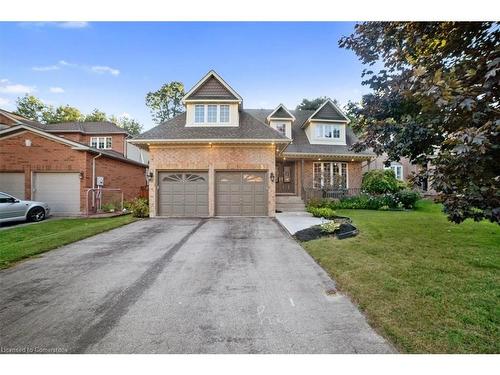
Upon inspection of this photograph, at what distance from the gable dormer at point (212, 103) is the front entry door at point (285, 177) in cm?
539

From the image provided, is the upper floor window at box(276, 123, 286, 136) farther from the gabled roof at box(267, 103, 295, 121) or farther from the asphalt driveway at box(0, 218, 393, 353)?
the asphalt driveway at box(0, 218, 393, 353)

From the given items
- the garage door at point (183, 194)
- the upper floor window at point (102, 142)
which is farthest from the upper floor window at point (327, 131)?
the upper floor window at point (102, 142)

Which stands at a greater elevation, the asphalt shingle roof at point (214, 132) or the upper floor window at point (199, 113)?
the upper floor window at point (199, 113)

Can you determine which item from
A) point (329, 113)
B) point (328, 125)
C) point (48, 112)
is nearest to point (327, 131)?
point (328, 125)

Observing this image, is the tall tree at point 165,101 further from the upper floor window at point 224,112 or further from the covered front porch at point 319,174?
the upper floor window at point 224,112

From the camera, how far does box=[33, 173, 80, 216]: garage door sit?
12.2 m

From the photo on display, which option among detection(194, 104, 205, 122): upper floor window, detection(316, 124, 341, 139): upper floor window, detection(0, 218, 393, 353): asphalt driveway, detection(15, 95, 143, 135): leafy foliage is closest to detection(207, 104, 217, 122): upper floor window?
detection(194, 104, 205, 122): upper floor window

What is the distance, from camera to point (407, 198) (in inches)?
508

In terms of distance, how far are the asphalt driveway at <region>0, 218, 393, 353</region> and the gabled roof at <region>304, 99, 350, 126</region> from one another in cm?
1321

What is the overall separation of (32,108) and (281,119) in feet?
123

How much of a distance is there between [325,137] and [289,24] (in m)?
14.2

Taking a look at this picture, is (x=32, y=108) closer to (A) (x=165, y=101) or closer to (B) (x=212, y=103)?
(A) (x=165, y=101)

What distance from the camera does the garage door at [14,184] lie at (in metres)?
12.1
